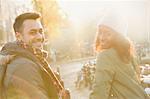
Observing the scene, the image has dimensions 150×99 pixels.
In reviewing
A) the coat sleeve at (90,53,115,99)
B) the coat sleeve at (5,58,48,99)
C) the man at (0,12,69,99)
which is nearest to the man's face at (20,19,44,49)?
the man at (0,12,69,99)

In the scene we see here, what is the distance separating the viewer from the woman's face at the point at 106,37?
2730mm

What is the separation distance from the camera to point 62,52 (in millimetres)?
33562

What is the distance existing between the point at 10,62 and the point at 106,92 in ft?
2.48

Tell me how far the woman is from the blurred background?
805 inches

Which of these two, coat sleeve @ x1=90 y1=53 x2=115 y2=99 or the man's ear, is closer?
the man's ear

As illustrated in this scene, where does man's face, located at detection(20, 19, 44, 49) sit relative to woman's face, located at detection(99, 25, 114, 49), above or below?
above

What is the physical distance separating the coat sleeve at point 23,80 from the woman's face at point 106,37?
2.34 ft

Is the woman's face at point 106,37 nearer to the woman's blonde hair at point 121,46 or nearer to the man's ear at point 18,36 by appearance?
A: the woman's blonde hair at point 121,46

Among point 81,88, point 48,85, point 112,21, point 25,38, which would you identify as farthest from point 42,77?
point 81,88

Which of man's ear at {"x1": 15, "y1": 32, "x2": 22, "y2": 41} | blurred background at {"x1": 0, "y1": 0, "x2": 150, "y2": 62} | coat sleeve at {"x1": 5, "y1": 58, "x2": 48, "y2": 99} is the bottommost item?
blurred background at {"x1": 0, "y1": 0, "x2": 150, "y2": 62}

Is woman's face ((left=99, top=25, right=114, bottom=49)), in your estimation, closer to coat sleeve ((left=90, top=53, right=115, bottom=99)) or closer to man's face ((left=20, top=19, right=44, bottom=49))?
coat sleeve ((left=90, top=53, right=115, bottom=99))

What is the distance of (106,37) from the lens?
2.74 meters

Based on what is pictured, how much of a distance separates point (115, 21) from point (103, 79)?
455mm

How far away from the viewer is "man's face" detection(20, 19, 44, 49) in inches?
92.0
